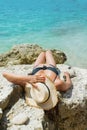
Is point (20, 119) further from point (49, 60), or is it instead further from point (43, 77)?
point (49, 60)

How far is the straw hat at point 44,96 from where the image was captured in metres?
5.74

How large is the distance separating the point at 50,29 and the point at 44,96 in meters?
14.2

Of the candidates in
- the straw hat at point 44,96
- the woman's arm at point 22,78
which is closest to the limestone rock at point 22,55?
the woman's arm at point 22,78

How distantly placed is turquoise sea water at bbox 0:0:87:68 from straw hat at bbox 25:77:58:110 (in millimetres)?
6091

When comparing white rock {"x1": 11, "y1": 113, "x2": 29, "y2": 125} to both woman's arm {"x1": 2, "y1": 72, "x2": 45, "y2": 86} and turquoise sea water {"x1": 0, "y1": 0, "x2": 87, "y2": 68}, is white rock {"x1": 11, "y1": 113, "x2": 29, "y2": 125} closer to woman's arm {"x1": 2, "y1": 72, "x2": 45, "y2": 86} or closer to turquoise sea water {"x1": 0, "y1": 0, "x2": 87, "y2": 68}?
woman's arm {"x1": 2, "y1": 72, "x2": 45, "y2": 86}

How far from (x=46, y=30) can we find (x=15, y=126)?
14307 mm

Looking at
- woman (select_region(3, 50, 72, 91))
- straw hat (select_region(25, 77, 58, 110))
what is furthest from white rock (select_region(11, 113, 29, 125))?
woman (select_region(3, 50, 72, 91))

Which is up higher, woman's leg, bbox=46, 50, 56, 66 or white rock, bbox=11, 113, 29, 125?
woman's leg, bbox=46, 50, 56, 66

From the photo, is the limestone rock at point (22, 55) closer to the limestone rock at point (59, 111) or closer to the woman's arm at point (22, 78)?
the limestone rock at point (59, 111)

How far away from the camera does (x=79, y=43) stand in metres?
15.8

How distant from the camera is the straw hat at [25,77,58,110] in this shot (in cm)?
574

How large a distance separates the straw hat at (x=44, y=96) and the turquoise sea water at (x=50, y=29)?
6091 millimetres

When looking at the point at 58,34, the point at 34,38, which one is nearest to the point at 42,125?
the point at 34,38

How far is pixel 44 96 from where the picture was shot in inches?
226
